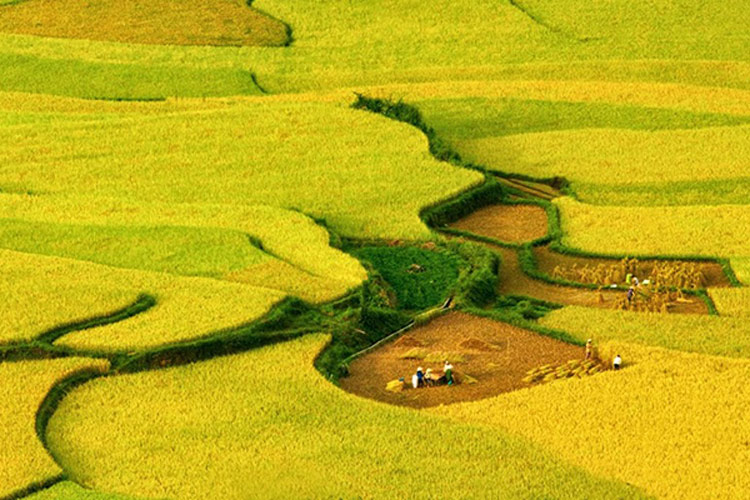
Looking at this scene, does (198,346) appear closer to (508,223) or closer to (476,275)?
(476,275)

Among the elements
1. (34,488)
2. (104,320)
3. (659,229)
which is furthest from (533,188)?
(34,488)

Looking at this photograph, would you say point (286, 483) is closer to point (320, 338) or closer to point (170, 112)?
point (320, 338)

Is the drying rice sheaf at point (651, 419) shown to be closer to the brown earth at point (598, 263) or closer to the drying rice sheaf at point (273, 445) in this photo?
the drying rice sheaf at point (273, 445)

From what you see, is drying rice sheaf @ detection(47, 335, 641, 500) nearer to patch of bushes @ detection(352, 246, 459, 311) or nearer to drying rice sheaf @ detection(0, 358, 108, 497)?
drying rice sheaf @ detection(0, 358, 108, 497)

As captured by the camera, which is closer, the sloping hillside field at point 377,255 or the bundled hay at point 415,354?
the sloping hillside field at point 377,255

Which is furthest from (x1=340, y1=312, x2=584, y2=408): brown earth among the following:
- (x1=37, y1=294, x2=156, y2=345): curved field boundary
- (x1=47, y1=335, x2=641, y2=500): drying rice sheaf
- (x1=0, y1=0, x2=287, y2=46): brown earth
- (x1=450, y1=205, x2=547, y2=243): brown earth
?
(x1=0, y1=0, x2=287, y2=46): brown earth

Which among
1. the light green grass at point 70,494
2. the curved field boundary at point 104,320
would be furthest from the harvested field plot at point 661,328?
the light green grass at point 70,494
